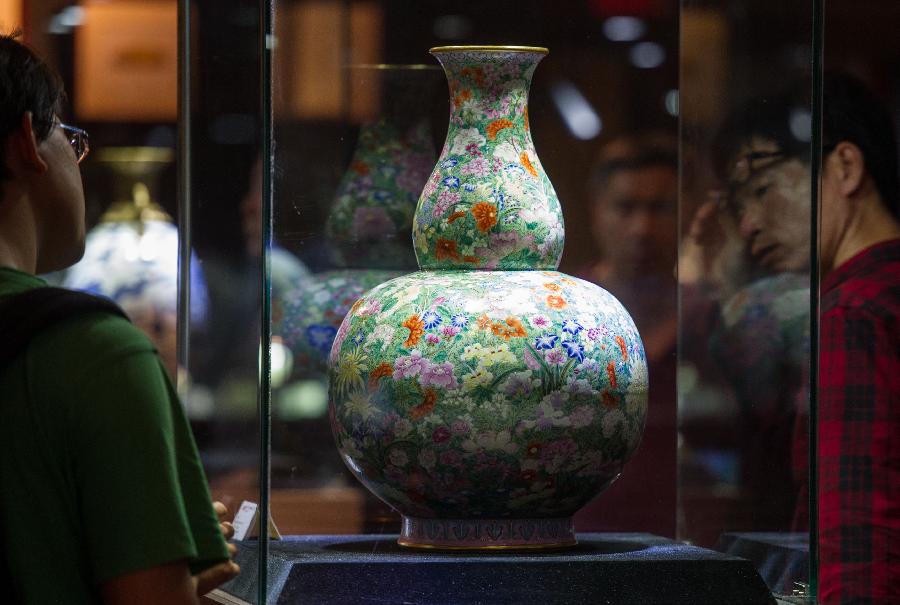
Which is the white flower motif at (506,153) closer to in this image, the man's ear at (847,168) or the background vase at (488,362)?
the background vase at (488,362)

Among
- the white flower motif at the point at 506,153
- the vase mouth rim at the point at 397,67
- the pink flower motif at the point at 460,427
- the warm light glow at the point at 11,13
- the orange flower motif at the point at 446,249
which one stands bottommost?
the pink flower motif at the point at 460,427

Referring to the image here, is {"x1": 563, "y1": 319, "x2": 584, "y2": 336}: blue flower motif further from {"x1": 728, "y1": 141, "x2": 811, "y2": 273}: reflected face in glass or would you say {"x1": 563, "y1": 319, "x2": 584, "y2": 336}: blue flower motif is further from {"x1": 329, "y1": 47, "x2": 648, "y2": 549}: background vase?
{"x1": 728, "y1": 141, "x2": 811, "y2": 273}: reflected face in glass

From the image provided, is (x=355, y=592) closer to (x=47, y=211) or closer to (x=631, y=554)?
(x=631, y=554)

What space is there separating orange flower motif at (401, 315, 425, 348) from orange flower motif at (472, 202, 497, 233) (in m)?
0.13

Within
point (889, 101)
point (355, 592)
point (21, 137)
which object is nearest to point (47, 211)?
point (21, 137)

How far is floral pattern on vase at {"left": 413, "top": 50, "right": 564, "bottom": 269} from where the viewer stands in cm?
174

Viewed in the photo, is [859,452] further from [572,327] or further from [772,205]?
[572,327]

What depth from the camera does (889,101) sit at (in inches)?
104

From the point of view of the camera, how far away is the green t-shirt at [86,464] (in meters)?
1.14

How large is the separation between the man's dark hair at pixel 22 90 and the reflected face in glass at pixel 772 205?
904 millimetres

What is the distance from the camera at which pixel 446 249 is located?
175cm

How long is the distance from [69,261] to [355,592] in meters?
0.43

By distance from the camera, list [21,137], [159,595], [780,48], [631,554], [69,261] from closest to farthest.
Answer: [159,595] < [21,137] < [69,261] < [631,554] < [780,48]

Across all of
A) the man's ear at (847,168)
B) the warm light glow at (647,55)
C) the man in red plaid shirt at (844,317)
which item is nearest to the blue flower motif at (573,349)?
the man in red plaid shirt at (844,317)
